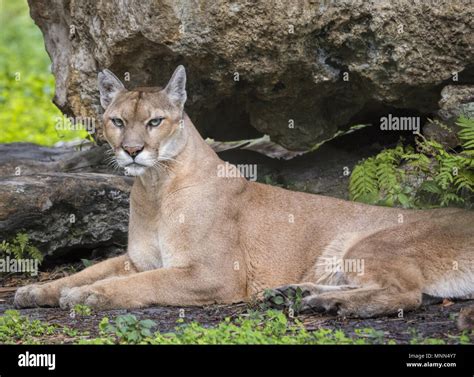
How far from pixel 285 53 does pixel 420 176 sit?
1816mm

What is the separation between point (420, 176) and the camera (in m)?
8.81

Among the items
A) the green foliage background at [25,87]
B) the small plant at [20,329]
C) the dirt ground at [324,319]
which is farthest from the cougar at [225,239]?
the green foliage background at [25,87]

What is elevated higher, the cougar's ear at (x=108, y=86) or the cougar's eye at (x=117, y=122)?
the cougar's ear at (x=108, y=86)

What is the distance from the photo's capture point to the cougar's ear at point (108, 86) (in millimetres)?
7938

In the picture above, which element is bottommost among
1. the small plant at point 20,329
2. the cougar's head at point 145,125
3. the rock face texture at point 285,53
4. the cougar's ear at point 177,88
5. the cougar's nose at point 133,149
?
the small plant at point 20,329

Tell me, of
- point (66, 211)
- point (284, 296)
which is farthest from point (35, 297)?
point (284, 296)

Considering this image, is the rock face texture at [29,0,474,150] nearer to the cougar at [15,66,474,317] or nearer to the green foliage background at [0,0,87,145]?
the cougar at [15,66,474,317]

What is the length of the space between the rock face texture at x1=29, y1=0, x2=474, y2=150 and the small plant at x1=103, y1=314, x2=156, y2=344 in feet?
9.72

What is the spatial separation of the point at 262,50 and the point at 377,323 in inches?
115

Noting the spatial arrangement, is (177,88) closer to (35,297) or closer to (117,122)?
(117,122)

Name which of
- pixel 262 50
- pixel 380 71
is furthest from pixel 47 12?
pixel 380 71

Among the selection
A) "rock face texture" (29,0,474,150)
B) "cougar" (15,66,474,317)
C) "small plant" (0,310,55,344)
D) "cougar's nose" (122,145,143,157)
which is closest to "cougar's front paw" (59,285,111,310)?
"cougar" (15,66,474,317)

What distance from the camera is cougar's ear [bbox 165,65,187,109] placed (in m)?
7.75

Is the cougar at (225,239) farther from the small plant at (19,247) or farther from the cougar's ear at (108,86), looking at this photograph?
the small plant at (19,247)
